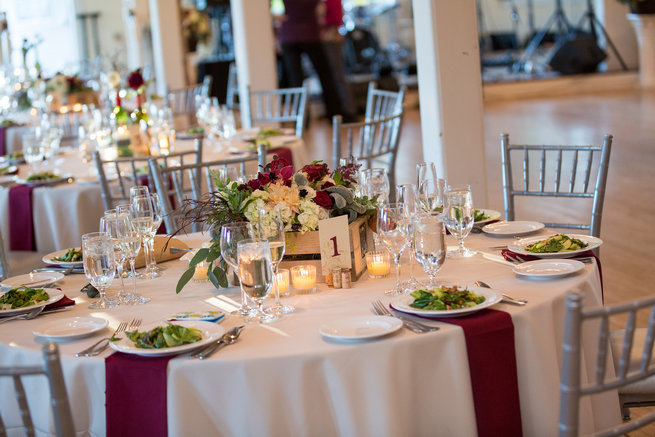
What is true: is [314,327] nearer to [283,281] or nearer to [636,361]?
[283,281]

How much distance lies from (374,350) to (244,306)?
1.46 ft

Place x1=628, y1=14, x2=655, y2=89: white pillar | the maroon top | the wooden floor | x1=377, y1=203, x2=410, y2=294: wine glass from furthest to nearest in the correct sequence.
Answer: x1=628, y1=14, x2=655, y2=89: white pillar, the maroon top, the wooden floor, x1=377, y1=203, x2=410, y2=294: wine glass

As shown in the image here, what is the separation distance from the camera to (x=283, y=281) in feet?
6.81

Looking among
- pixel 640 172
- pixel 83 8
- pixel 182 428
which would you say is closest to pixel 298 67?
pixel 640 172

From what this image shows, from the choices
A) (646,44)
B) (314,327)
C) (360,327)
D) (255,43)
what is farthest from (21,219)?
(646,44)

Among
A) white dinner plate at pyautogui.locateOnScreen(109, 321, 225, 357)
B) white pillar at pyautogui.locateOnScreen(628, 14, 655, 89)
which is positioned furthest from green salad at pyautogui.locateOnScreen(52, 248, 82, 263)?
white pillar at pyautogui.locateOnScreen(628, 14, 655, 89)

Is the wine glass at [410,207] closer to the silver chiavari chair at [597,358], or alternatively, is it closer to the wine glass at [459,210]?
the wine glass at [459,210]

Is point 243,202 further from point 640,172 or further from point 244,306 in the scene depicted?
point 640,172

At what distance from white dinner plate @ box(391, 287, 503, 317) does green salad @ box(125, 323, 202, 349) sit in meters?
0.46

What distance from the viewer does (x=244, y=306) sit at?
6.51 ft

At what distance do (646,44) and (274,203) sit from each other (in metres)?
12.3

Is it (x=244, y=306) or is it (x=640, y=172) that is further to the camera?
(x=640, y=172)

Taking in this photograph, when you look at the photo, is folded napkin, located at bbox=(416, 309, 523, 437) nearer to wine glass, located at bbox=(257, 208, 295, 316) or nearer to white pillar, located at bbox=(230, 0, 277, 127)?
wine glass, located at bbox=(257, 208, 295, 316)

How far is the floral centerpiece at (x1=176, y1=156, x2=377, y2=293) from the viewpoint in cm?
209
